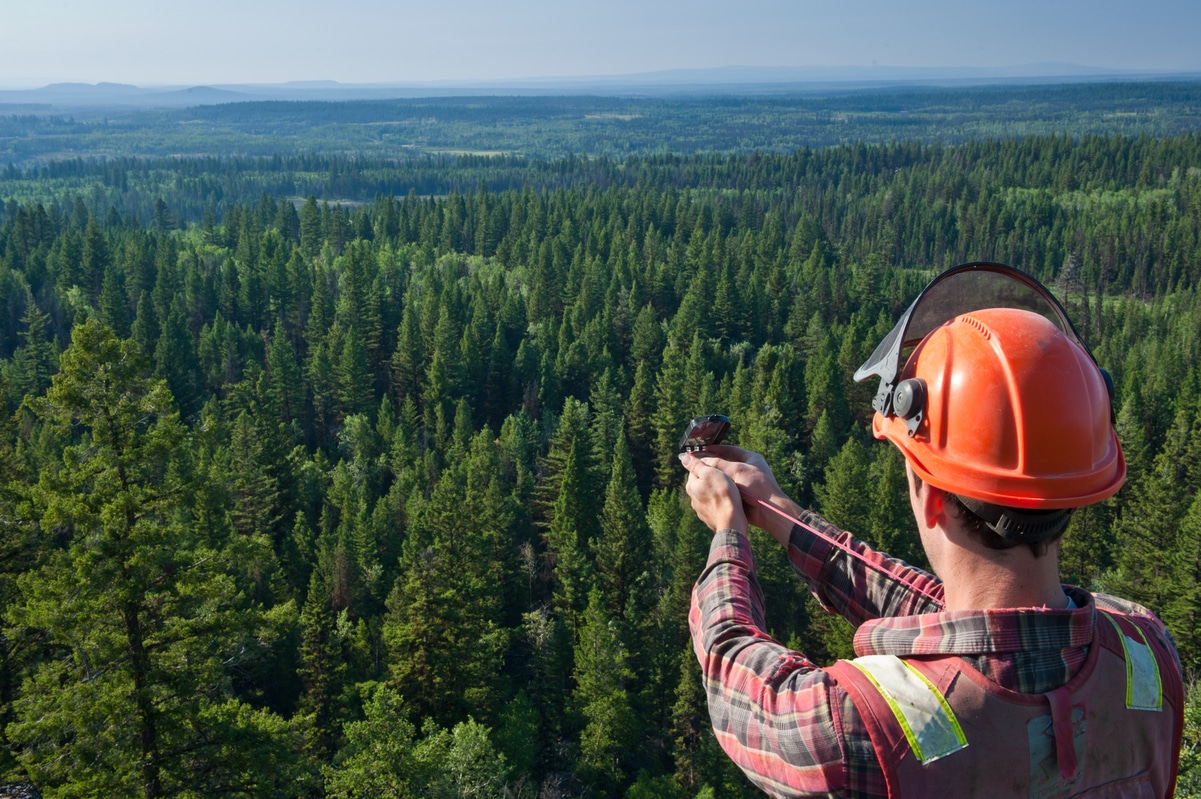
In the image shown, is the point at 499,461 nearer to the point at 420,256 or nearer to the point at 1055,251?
the point at 420,256

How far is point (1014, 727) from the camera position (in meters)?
2.97

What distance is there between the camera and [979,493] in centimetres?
319

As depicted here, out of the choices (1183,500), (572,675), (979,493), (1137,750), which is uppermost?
(979,493)

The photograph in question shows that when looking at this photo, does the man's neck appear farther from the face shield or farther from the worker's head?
the face shield

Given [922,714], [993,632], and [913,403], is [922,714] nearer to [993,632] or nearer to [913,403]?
[993,632]

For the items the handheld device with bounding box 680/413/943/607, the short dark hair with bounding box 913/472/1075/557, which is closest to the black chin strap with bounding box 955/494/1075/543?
the short dark hair with bounding box 913/472/1075/557

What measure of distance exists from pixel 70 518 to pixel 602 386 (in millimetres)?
52618

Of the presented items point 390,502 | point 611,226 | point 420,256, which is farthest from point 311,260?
point 390,502

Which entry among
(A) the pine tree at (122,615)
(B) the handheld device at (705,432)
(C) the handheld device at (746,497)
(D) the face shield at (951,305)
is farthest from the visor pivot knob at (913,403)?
(A) the pine tree at (122,615)

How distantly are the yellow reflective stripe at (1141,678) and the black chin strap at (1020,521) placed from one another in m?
0.51

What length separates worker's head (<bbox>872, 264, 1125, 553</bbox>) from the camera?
3172mm

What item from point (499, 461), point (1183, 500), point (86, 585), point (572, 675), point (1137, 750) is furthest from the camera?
point (499, 461)

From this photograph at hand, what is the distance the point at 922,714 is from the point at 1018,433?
1.03m

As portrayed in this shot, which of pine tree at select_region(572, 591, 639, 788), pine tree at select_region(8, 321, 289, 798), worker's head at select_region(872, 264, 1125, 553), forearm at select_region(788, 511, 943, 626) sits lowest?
pine tree at select_region(572, 591, 639, 788)
